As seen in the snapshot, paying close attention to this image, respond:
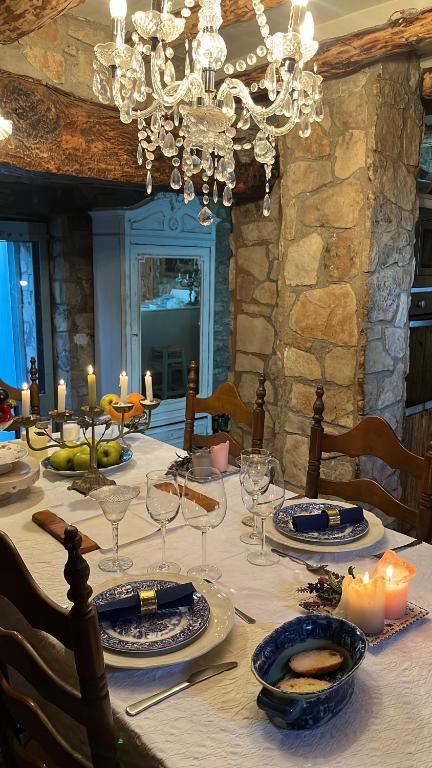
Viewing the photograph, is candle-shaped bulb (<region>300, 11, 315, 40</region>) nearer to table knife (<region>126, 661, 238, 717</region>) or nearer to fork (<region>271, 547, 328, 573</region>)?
fork (<region>271, 547, 328, 573</region>)

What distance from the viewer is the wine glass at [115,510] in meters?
1.23

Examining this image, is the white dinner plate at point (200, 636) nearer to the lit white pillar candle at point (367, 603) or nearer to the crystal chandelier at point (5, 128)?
the lit white pillar candle at point (367, 603)

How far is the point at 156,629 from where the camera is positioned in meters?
1.01

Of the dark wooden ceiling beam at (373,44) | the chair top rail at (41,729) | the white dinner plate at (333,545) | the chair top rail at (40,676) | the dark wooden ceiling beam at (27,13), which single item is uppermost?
the dark wooden ceiling beam at (373,44)

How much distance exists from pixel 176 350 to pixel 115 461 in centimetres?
195

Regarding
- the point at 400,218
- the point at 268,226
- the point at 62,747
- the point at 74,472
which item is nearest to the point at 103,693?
the point at 62,747

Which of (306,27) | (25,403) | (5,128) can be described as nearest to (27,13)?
(5,128)

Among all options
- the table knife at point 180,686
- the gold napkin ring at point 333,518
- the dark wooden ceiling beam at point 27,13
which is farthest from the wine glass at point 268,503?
the dark wooden ceiling beam at point 27,13

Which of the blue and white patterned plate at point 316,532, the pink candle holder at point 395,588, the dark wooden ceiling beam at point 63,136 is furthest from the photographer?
the dark wooden ceiling beam at point 63,136

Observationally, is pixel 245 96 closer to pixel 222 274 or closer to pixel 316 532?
pixel 316 532

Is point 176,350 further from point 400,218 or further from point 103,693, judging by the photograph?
point 103,693

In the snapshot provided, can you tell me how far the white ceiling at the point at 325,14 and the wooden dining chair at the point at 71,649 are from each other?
2109 millimetres

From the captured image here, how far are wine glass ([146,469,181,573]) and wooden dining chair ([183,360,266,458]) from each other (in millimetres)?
756

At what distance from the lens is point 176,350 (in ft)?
12.3
